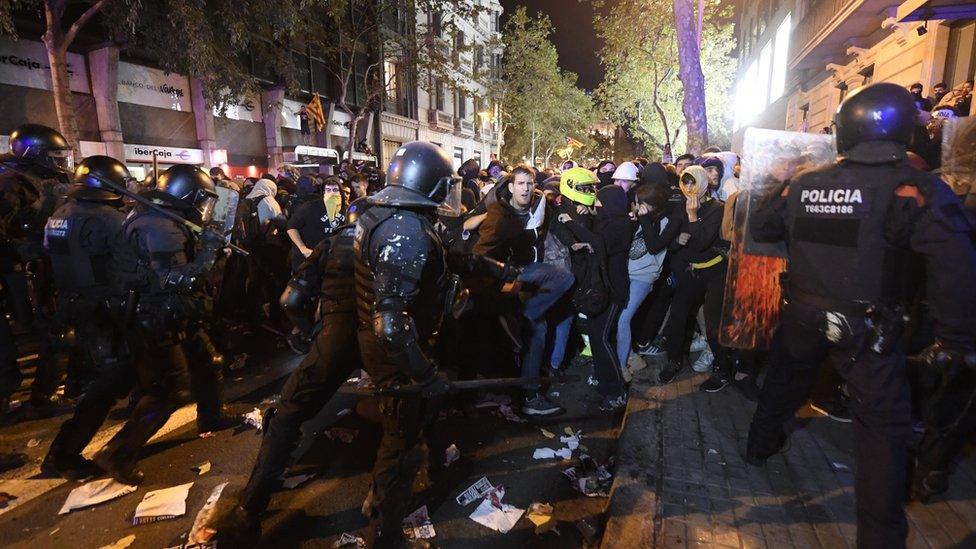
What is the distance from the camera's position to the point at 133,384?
362 centimetres

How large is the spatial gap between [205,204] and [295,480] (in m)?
2.18

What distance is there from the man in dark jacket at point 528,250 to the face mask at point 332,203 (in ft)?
9.88

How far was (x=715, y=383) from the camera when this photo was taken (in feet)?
15.5

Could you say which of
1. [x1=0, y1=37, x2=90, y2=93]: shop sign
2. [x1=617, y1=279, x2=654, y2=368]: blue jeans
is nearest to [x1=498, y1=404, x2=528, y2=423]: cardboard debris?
[x1=617, y1=279, x2=654, y2=368]: blue jeans

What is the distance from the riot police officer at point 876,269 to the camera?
2340 millimetres

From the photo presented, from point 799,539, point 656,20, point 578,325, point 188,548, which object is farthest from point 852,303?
point 656,20

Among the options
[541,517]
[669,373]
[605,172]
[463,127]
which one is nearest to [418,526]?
[541,517]

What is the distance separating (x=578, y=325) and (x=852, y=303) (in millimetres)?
3354

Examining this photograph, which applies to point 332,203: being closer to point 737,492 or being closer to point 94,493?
point 94,493

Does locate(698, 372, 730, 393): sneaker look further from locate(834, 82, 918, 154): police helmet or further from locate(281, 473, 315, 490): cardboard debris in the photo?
locate(281, 473, 315, 490): cardboard debris

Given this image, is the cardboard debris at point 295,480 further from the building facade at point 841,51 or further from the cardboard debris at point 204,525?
the building facade at point 841,51

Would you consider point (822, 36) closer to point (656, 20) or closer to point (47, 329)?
point (656, 20)

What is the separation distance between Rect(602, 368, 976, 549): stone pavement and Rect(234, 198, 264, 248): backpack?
5.39 m

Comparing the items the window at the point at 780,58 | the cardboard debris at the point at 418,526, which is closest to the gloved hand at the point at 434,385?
the cardboard debris at the point at 418,526
